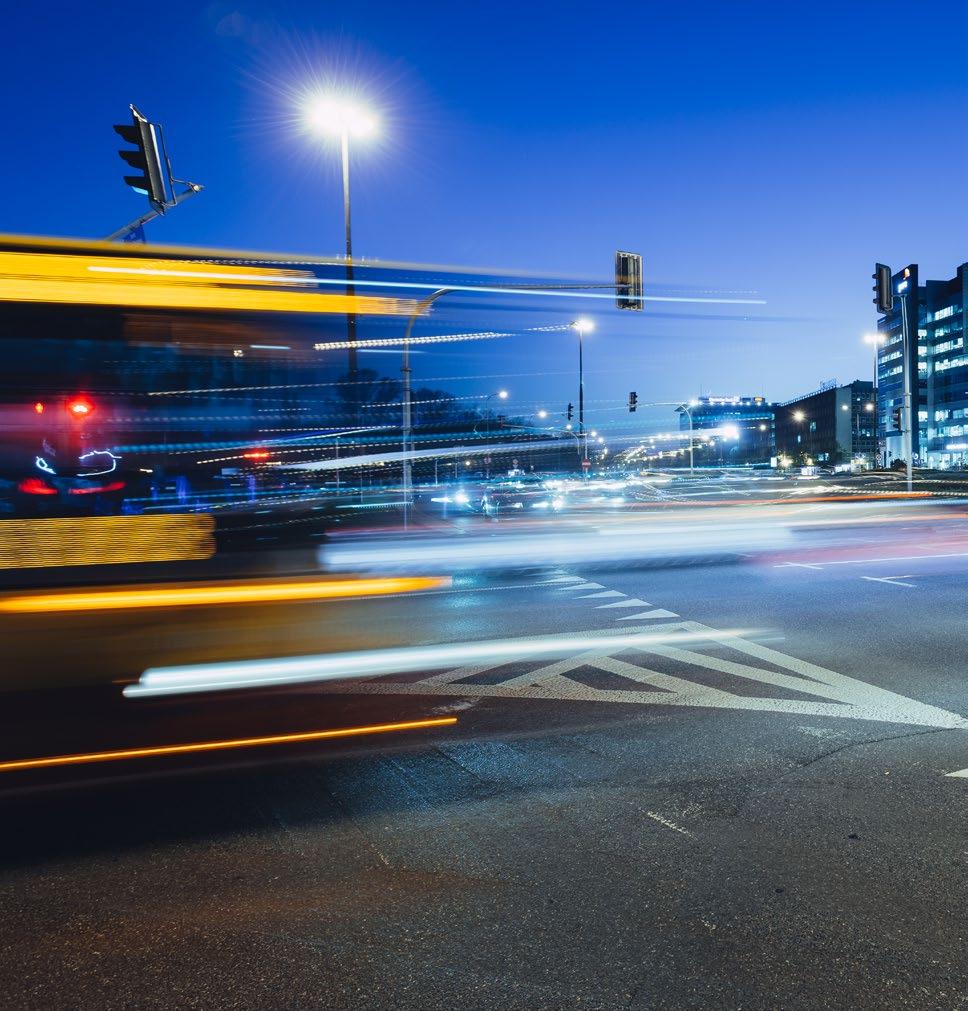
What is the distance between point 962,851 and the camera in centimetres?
352

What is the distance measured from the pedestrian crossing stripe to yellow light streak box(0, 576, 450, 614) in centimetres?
100

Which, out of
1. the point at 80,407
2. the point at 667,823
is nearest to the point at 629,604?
the point at 667,823

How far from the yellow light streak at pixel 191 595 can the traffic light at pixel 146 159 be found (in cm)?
510

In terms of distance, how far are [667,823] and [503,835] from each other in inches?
35.9

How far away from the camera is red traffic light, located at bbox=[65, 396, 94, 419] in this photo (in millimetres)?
4500

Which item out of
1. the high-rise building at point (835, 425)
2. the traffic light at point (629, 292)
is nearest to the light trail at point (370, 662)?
the traffic light at point (629, 292)

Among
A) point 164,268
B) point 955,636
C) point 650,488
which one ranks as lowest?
point 955,636

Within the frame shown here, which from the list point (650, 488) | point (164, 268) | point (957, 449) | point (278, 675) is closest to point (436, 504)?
point (650, 488)

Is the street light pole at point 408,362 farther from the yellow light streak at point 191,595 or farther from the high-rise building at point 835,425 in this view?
the high-rise building at point 835,425

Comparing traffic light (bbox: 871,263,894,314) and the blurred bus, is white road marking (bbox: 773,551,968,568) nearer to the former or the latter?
traffic light (bbox: 871,263,894,314)

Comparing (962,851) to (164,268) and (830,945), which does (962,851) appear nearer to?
(830,945)

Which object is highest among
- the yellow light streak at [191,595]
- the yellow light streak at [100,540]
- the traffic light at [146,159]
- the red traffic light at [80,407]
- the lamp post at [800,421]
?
the lamp post at [800,421]

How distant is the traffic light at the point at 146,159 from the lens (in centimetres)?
784

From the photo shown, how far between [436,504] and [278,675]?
15540 millimetres
